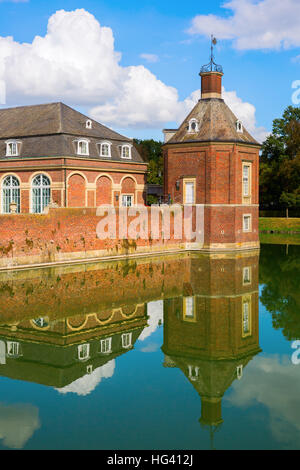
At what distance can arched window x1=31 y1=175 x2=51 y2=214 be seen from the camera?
32406mm

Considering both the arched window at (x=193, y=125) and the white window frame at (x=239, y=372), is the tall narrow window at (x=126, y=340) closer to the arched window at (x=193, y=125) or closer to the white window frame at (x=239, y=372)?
the white window frame at (x=239, y=372)

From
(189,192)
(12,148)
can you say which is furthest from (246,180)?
(12,148)

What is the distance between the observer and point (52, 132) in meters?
32.7

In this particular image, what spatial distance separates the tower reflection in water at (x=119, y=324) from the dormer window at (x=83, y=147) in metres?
11.9

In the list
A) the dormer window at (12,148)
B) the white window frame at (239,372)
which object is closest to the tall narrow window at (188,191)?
the dormer window at (12,148)

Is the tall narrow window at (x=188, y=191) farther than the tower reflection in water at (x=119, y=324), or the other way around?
the tall narrow window at (x=188, y=191)

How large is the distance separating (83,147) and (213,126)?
8523 mm

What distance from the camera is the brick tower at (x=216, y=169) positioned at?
30.7m

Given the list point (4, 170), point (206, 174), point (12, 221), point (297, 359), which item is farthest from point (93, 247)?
point (297, 359)

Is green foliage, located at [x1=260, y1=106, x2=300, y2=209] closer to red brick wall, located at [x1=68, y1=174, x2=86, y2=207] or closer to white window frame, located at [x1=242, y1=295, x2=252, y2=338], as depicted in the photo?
red brick wall, located at [x1=68, y1=174, x2=86, y2=207]

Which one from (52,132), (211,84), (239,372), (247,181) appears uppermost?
(211,84)

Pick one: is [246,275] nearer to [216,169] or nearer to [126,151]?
[216,169]

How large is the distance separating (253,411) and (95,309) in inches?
309

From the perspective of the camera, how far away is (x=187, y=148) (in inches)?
1243
